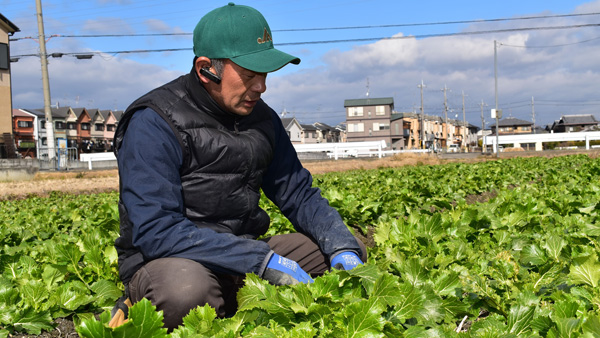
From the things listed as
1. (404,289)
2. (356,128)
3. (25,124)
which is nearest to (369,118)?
(356,128)

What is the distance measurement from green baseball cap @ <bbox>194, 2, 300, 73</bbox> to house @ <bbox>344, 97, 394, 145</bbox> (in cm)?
9207

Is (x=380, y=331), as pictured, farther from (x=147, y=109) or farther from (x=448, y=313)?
(x=147, y=109)

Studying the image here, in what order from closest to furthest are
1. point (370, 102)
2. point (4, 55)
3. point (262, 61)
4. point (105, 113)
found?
point (262, 61) → point (4, 55) → point (105, 113) → point (370, 102)

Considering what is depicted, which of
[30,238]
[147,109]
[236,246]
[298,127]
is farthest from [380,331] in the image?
[298,127]

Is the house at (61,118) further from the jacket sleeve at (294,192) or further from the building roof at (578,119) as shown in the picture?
the building roof at (578,119)

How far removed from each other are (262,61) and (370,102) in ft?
311

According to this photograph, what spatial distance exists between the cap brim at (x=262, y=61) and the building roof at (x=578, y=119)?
362 feet

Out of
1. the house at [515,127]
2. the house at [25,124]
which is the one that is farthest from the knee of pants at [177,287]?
the house at [515,127]

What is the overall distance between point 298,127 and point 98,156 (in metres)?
68.2

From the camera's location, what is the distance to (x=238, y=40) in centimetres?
268

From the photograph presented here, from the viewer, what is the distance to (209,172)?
109 inches

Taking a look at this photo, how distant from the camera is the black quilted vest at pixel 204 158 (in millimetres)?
2718

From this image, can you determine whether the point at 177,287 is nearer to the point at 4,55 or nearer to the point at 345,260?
the point at 345,260

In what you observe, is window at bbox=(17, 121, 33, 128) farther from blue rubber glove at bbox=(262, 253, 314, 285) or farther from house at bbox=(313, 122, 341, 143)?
blue rubber glove at bbox=(262, 253, 314, 285)
